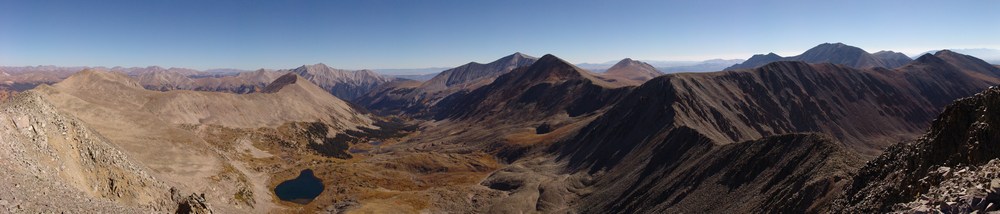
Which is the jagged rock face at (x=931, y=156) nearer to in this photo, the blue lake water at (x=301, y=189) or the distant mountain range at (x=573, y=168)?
the distant mountain range at (x=573, y=168)

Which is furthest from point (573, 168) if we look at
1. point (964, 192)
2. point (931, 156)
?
point (964, 192)

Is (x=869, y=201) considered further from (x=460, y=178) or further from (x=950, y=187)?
(x=460, y=178)

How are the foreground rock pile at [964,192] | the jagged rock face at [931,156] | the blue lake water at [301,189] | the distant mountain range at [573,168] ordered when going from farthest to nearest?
the blue lake water at [301,189], the distant mountain range at [573,168], the jagged rock face at [931,156], the foreground rock pile at [964,192]

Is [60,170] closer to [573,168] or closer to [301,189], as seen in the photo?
[301,189]

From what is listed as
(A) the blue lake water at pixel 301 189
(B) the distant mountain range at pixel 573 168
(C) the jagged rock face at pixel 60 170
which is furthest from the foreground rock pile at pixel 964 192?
(A) the blue lake water at pixel 301 189

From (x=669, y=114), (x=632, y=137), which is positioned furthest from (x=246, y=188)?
(x=669, y=114)

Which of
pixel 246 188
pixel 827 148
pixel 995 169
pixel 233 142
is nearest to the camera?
pixel 995 169
